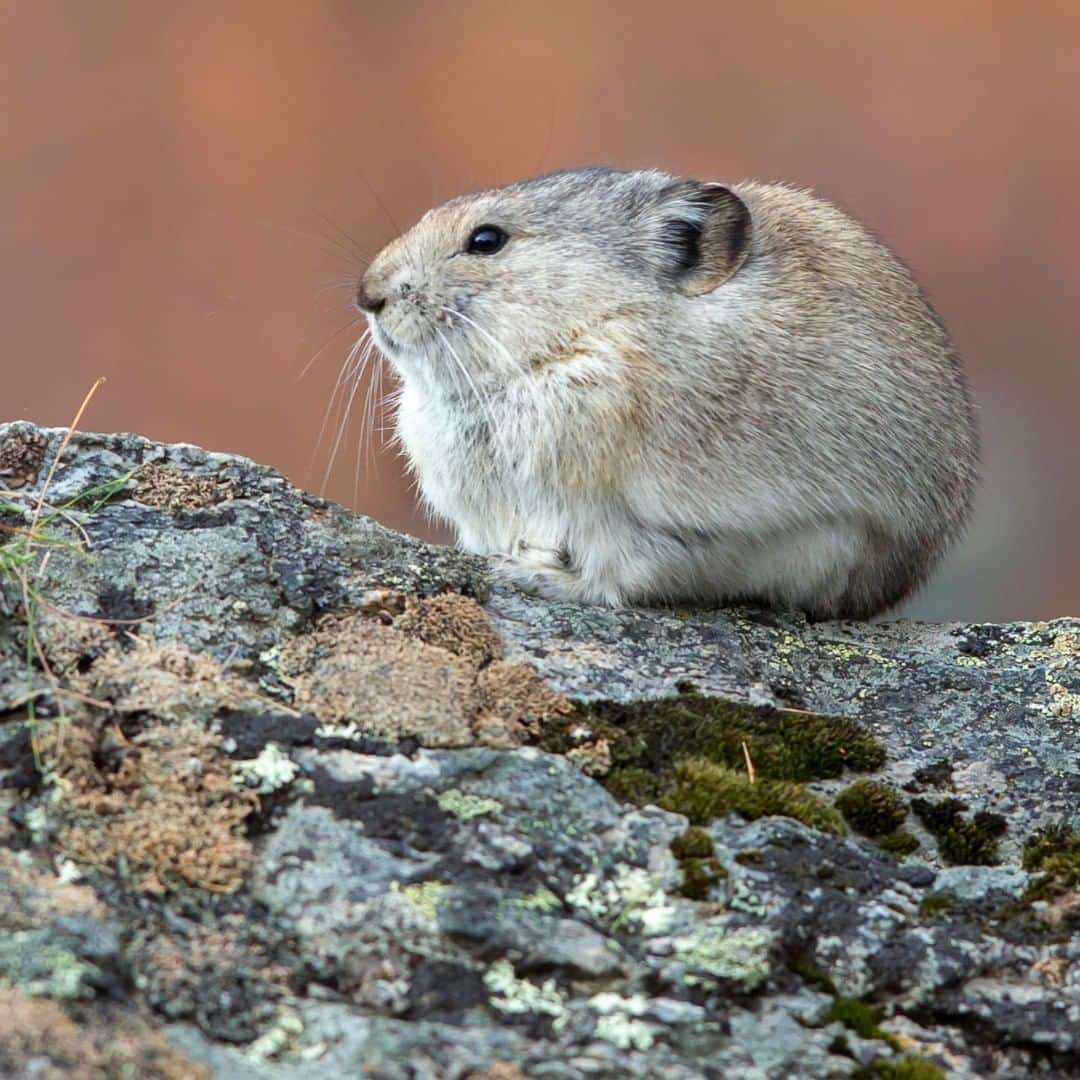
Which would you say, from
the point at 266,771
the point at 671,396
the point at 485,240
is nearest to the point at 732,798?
the point at 266,771

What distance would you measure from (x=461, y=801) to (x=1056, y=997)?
52.5 inches

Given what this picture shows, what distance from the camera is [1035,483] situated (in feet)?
34.7

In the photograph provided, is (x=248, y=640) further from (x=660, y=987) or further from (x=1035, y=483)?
(x=1035, y=483)

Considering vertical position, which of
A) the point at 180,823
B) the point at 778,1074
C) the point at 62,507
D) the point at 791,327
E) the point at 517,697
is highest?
the point at 791,327

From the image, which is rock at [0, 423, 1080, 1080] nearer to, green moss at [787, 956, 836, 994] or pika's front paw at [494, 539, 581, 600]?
green moss at [787, 956, 836, 994]

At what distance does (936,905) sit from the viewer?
10.9 feet

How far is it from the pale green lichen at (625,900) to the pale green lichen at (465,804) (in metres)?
0.28

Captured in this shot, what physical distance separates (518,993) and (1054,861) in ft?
4.91

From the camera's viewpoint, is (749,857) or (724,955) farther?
(749,857)

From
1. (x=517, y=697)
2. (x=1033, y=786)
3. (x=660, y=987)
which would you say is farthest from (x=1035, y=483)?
(x=660, y=987)

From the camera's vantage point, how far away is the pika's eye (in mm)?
5473

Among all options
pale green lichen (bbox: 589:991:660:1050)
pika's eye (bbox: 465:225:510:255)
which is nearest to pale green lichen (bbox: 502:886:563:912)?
pale green lichen (bbox: 589:991:660:1050)

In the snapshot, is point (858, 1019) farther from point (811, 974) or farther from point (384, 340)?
point (384, 340)

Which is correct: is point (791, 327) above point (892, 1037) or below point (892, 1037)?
above
